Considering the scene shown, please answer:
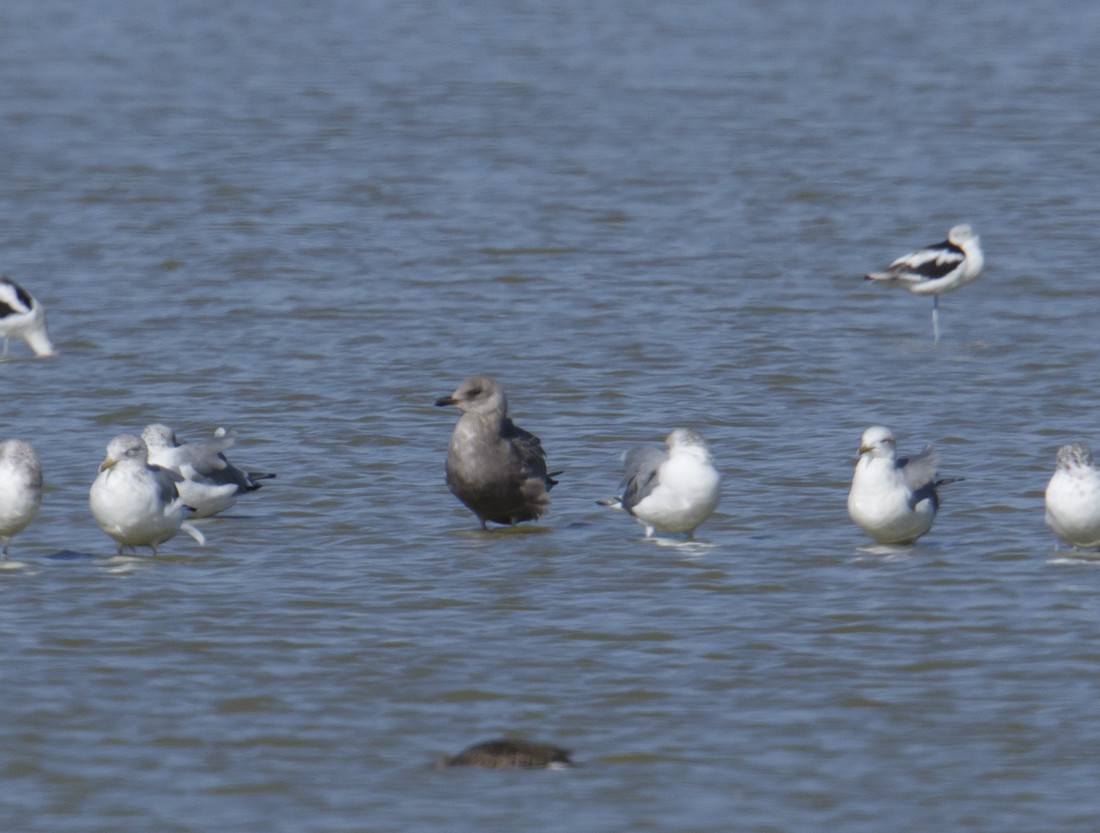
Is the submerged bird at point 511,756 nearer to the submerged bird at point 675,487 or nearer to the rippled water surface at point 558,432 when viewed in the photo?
the rippled water surface at point 558,432

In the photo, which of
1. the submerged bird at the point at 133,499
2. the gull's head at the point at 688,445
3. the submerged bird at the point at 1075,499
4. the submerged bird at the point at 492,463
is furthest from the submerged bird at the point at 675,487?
the submerged bird at the point at 133,499

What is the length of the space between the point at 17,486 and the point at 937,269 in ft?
36.9

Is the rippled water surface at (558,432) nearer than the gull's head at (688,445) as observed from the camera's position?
Yes

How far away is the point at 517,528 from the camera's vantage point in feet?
46.1

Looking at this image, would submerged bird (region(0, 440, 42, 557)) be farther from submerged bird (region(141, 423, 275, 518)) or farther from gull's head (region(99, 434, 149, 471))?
submerged bird (region(141, 423, 275, 518))

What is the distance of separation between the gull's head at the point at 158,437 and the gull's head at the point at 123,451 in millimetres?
1400

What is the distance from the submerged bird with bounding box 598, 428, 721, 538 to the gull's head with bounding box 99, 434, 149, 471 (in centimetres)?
295

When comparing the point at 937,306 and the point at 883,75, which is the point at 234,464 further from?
Answer: the point at 883,75

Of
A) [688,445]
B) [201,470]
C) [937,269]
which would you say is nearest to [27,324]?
[201,470]

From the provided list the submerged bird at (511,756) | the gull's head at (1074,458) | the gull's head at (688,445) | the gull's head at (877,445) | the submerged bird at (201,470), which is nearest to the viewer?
the submerged bird at (511,756)

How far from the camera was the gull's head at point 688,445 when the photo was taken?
13.2 metres

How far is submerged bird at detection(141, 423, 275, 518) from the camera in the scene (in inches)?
543

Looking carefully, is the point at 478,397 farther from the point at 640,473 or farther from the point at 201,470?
the point at 201,470

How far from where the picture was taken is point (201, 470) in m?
13.9
